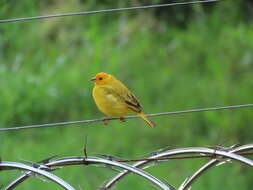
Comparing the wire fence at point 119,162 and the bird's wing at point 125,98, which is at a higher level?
the bird's wing at point 125,98

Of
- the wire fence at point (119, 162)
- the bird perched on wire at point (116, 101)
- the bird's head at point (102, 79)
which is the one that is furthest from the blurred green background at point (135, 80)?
the wire fence at point (119, 162)

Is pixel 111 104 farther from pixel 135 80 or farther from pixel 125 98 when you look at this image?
pixel 135 80

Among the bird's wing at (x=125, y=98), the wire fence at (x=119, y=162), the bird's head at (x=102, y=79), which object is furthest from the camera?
the bird's head at (x=102, y=79)

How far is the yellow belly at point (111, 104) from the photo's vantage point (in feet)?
19.1

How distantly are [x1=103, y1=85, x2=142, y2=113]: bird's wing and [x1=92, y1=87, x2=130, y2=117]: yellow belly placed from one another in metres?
0.02

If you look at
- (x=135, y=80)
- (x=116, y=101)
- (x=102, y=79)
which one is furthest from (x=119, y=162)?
(x=135, y=80)

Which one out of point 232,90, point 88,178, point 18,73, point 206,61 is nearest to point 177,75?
point 206,61

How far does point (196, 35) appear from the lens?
10.9m

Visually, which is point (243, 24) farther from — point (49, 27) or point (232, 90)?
point (49, 27)

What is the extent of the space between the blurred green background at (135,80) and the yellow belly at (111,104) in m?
1.98

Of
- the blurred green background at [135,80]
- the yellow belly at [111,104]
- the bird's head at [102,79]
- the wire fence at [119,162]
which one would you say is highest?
the blurred green background at [135,80]

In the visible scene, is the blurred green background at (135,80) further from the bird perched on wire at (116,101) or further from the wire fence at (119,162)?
the wire fence at (119,162)

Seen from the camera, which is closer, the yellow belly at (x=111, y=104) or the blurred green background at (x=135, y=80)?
the yellow belly at (x=111, y=104)

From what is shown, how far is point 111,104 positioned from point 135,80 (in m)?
4.59
